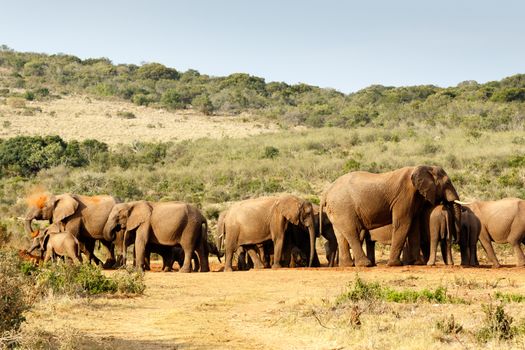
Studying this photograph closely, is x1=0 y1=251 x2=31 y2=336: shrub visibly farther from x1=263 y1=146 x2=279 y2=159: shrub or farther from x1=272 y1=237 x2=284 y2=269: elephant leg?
x1=263 y1=146 x2=279 y2=159: shrub

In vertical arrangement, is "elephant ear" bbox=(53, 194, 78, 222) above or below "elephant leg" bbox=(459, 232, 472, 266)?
above

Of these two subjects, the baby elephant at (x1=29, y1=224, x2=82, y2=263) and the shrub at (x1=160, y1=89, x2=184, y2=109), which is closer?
the baby elephant at (x1=29, y1=224, x2=82, y2=263)

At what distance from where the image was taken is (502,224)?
18.9 metres

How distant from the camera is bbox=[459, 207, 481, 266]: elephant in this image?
18.9 m

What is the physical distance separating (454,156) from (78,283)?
1207 inches

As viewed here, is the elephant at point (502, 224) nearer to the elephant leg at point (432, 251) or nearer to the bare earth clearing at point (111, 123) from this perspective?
the elephant leg at point (432, 251)

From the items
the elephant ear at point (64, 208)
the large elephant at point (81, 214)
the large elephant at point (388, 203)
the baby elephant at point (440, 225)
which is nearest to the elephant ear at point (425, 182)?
the large elephant at point (388, 203)

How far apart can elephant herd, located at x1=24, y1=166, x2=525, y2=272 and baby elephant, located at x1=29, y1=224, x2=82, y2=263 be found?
0.02 meters

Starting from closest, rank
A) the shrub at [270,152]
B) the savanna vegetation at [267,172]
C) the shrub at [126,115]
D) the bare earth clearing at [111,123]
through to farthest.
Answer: the savanna vegetation at [267,172] → the shrub at [270,152] → the bare earth clearing at [111,123] → the shrub at [126,115]

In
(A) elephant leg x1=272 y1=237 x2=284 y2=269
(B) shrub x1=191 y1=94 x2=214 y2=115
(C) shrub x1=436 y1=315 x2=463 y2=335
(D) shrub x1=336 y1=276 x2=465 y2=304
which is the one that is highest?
(B) shrub x1=191 y1=94 x2=214 y2=115

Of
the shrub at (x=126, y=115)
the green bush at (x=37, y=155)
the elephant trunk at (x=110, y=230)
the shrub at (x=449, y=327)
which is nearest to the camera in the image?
the shrub at (x=449, y=327)

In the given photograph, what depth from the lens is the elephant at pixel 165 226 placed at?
1933cm

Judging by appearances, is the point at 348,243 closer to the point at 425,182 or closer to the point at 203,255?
the point at 425,182

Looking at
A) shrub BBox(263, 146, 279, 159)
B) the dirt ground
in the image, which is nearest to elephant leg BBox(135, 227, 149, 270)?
the dirt ground
